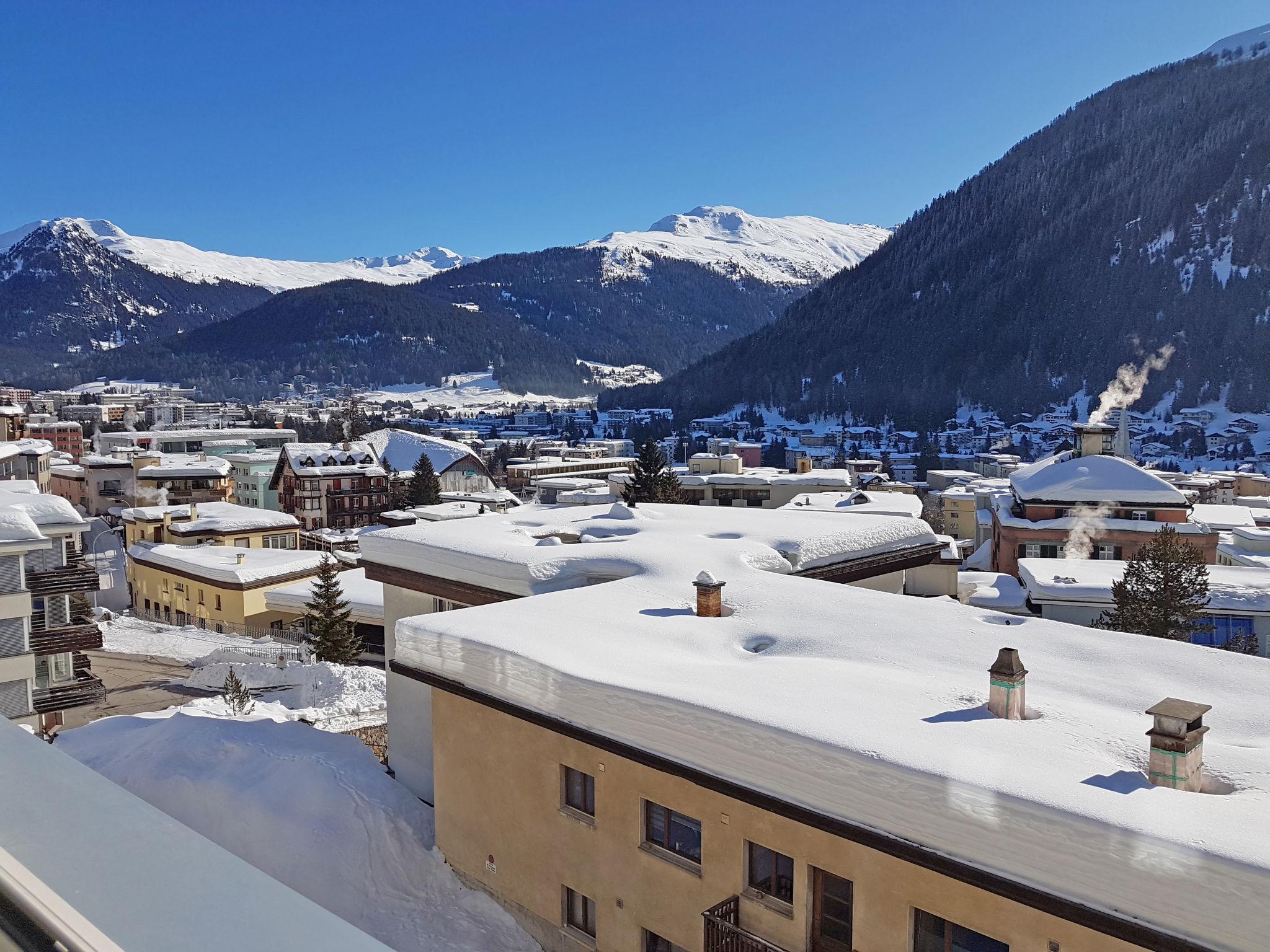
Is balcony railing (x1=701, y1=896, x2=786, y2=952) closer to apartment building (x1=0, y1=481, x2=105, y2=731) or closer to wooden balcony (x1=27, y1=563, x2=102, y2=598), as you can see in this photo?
apartment building (x1=0, y1=481, x2=105, y2=731)

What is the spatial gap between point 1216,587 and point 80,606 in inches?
1339

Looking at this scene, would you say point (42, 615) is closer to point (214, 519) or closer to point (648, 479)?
point (214, 519)

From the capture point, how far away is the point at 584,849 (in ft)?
33.3

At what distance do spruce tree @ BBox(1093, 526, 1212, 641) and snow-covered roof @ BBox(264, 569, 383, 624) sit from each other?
93.9 feet

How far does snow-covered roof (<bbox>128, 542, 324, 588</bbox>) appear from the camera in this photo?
4459cm

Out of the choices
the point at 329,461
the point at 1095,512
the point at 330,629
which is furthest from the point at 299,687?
the point at 329,461

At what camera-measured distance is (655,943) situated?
32.0 ft

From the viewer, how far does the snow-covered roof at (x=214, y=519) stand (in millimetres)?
53688

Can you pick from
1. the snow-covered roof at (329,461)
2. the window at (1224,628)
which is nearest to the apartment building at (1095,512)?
the window at (1224,628)

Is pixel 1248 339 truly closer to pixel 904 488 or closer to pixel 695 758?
pixel 904 488

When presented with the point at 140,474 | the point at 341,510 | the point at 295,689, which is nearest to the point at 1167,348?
the point at 341,510

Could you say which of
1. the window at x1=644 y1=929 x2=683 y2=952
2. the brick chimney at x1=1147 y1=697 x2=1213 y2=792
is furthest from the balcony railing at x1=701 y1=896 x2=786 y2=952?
the brick chimney at x1=1147 y1=697 x2=1213 y2=792

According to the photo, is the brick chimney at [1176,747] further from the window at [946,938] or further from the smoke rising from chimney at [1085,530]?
the smoke rising from chimney at [1085,530]

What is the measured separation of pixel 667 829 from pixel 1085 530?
126 ft
